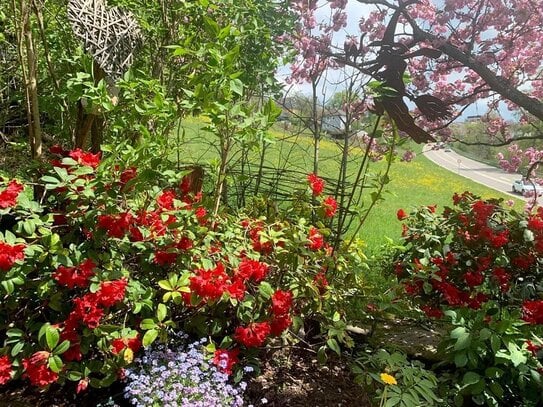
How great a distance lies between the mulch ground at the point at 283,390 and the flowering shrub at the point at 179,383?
0.38 ft

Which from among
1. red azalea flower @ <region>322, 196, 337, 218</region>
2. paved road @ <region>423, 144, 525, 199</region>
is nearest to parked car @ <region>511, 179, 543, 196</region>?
paved road @ <region>423, 144, 525, 199</region>

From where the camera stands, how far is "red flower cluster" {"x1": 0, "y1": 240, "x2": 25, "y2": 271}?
1.38 metres

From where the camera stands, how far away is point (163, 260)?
161 centimetres

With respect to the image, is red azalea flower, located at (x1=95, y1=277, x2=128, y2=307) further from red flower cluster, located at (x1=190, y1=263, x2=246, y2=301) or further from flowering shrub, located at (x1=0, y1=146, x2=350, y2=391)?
red flower cluster, located at (x1=190, y1=263, x2=246, y2=301)

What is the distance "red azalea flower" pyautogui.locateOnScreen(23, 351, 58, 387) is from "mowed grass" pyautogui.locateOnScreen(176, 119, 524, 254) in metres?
1.01

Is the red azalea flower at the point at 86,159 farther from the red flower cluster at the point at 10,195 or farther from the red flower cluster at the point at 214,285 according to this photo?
the red flower cluster at the point at 214,285

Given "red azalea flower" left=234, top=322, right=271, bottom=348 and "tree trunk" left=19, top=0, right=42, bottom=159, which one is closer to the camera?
"red azalea flower" left=234, top=322, right=271, bottom=348

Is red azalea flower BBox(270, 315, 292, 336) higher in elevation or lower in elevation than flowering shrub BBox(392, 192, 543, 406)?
lower

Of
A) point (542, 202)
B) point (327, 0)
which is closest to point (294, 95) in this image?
point (327, 0)

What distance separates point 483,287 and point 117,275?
5.84 feet

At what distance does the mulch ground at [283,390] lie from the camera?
1695mm

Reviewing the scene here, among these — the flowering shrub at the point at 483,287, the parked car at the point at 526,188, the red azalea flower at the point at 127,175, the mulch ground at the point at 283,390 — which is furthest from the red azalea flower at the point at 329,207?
the parked car at the point at 526,188

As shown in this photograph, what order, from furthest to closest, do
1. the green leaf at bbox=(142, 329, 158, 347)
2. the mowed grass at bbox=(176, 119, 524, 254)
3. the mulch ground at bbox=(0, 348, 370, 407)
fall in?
the mowed grass at bbox=(176, 119, 524, 254) < the mulch ground at bbox=(0, 348, 370, 407) < the green leaf at bbox=(142, 329, 158, 347)

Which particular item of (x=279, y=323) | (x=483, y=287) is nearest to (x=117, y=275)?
(x=279, y=323)
